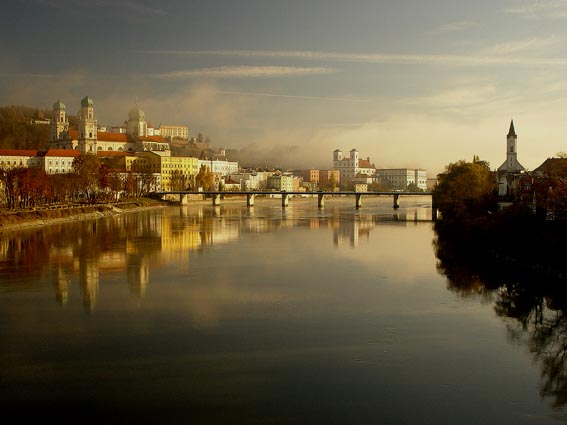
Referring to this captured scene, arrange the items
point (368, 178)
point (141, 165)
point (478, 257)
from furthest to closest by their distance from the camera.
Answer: point (368, 178) < point (141, 165) < point (478, 257)

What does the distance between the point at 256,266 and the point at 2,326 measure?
559 cm

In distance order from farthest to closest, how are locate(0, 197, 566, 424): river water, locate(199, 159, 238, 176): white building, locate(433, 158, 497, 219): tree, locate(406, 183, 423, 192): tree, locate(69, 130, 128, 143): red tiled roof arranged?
locate(406, 183, 423, 192): tree → locate(199, 159, 238, 176): white building → locate(69, 130, 128, 143): red tiled roof → locate(433, 158, 497, 219): tree → locate(0, 197, 566, 424): river water

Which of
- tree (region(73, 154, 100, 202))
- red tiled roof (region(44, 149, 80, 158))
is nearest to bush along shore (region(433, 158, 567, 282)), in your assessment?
tree (region(73, 154, 100, 202))

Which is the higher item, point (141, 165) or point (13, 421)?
point (141, 165)

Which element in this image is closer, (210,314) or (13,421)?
(13,421)

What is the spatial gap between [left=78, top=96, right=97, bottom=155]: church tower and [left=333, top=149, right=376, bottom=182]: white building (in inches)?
1607

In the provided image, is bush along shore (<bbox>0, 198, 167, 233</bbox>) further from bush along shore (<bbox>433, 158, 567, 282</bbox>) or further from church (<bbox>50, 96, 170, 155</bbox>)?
church (<bbox>50, 96, 170, 155</bbox>)

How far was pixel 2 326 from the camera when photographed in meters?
7.16

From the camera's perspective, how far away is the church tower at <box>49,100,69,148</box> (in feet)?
157

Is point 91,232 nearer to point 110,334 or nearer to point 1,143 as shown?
point 110,334

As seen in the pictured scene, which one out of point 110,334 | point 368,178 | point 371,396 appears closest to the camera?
point 371,396

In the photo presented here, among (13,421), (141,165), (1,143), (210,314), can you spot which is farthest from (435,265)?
(1,143)

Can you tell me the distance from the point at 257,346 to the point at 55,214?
17788mm

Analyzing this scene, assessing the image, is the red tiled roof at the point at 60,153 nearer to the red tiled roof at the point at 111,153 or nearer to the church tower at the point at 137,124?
the red tiled roof at the point at 111,153
